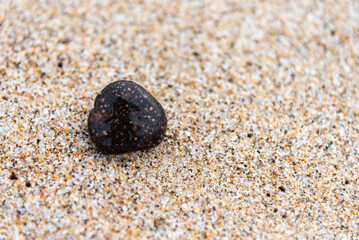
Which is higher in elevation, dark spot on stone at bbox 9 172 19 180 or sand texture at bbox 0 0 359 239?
sand texture at bbox 0 0 359 239

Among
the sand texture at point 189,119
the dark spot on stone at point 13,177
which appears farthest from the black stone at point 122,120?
the dark spot on stone at point 13,177

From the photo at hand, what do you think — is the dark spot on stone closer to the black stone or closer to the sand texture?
the sand texture

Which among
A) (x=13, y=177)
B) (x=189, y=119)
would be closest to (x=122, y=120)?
(x=189, y=119)

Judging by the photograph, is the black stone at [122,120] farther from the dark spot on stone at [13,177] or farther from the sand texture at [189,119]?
the dark spot on stone at [13,177]

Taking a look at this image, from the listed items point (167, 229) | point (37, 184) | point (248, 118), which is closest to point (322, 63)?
point (248, 118)

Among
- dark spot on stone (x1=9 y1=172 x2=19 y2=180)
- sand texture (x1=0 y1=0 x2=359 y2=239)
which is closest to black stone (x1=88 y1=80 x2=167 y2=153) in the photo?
sand texture (x1=0 y1=0 x2=359 y2=239)

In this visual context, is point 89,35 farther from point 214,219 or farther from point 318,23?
point 318,23

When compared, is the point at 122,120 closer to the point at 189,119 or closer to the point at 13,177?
the point at 189,119
